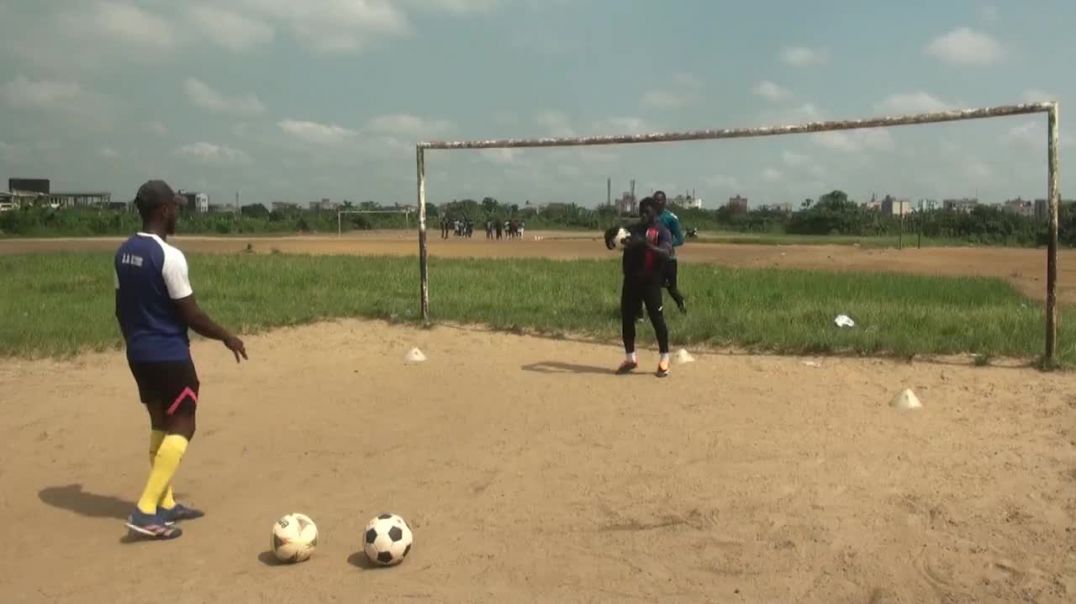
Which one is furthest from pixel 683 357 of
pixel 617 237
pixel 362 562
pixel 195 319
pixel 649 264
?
pixel 195 319

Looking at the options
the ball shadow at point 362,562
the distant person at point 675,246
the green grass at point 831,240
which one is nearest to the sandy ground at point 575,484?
the ball shadow at point 362,562

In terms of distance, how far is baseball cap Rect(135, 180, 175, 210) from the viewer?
5289mm

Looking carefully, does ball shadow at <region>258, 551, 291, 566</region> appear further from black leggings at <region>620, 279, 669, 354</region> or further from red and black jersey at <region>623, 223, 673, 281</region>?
red and black jersey at <region>623, 223, 673, 281</region>

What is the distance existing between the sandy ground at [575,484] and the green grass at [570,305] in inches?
51.9

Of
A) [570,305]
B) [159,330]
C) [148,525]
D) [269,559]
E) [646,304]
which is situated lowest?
[269,559]

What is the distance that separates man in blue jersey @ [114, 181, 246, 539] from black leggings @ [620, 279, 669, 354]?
4918 millimetres

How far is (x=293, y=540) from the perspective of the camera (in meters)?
4.80

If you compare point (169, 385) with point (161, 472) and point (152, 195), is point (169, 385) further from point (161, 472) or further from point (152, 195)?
point (152, 195)

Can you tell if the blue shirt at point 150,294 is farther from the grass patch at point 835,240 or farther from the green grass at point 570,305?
the grass patch at point 835,240

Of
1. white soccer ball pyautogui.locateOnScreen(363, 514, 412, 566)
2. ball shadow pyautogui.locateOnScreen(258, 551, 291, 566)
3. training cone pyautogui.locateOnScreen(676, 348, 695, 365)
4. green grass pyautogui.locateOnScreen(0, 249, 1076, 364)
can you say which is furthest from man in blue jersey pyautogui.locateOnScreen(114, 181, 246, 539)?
green grass pyautogui.locateOnScreen(0, 249, 1076, 364)

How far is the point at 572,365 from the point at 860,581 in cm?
590

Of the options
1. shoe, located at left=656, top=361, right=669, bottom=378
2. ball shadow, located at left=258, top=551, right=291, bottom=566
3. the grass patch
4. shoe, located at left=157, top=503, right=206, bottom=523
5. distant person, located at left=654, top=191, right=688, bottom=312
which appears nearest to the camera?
ball shadow, located at left=258, top=551, right=291, bottom=566

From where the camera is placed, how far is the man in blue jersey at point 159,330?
203 inches

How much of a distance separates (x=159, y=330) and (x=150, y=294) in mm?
212
